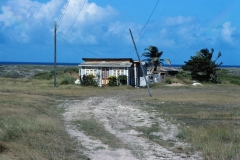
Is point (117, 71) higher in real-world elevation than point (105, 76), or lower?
higher

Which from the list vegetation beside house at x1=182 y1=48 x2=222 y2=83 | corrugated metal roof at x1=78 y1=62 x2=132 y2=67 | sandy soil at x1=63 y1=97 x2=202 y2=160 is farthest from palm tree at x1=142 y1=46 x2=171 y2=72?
sandy soil at x1=63 y1=97 x2=202 y2=160

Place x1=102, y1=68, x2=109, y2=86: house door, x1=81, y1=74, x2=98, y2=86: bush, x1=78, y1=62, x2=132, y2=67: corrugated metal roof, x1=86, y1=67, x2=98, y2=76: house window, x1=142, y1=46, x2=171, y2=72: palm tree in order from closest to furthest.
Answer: x1=81, y1=74, x2=98, y2=86: bush
x1=78, y1=62, x2=132, y2=67: corrugated metal roof
x1=102, y1=68, x2=109, y2=86: house door
x1=86, y1=67, x2=98, y2=76: house window
x1=142, y1=46, x2=171, y2=72: palm tree

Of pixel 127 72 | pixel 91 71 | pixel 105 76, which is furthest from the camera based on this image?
pixel 91 71

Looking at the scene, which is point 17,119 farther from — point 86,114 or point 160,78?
point 160,78

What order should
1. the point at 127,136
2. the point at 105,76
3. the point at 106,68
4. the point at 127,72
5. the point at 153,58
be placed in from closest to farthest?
the point at 127,136 → the point at 127,72 → the point at 106,68 → the point at 105,76 → the point at 153,58

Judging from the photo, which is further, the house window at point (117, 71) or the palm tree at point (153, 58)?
the palm tree at point (153, 58)

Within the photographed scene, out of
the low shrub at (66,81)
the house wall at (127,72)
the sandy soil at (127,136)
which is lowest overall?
the sandy soil at (127,136)

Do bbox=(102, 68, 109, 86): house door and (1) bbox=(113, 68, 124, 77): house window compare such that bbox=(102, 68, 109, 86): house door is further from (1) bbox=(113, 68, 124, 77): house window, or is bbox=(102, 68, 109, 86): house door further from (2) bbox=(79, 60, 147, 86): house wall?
(1) bbox=(113, 68, 124, 77): house window

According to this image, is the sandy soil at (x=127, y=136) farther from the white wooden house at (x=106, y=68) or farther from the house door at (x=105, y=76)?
the house door at (x=105, y=76)

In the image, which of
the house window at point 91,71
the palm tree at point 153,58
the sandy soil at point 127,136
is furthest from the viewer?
the palm tree at point 153,58

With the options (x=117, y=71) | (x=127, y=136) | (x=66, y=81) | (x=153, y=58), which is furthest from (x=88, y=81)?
(x=127, y=136)

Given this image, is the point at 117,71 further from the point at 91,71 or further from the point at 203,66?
the point at 203,66

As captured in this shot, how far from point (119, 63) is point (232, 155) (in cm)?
3597

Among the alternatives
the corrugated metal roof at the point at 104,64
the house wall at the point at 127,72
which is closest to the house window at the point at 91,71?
the house wall at the point at 127,72
